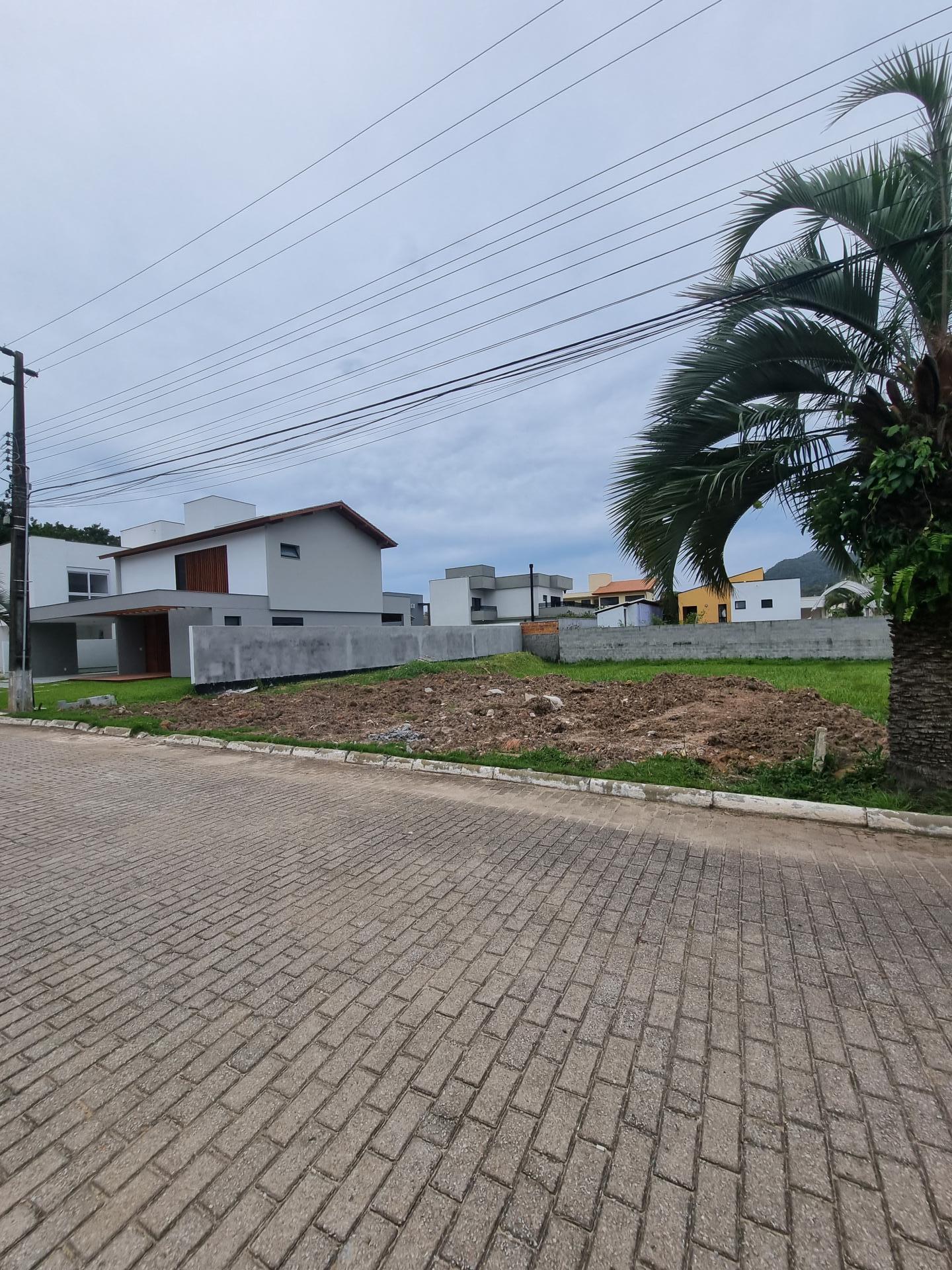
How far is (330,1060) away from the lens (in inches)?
93.5

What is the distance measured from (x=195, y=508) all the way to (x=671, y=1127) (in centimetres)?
3354

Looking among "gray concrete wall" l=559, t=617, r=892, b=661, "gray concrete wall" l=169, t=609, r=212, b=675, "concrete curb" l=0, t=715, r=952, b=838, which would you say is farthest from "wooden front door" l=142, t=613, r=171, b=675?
"concrete curb" l=0, t=715, r=952, b=838

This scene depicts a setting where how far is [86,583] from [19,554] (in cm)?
1938

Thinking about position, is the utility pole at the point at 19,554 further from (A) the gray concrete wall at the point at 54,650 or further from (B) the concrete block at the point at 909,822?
(B) the concrete block at the point at 909,822

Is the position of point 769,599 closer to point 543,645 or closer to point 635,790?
point 543,645

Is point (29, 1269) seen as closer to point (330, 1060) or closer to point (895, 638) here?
point (330, 1060)

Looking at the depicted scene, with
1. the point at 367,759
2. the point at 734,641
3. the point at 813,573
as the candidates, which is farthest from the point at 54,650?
the point at 813,573

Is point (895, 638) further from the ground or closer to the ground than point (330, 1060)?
further from the ground

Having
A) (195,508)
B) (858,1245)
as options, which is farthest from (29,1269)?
(195,508)

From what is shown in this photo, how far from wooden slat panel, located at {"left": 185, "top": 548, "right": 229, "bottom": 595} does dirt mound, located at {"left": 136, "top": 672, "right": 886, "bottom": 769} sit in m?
10.6

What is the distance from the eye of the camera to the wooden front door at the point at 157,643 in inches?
964

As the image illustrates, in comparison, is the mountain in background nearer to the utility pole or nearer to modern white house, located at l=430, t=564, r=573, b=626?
the utility pole

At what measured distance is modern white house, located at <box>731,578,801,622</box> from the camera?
42688 millimetres

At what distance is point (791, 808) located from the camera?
17.2 ft
